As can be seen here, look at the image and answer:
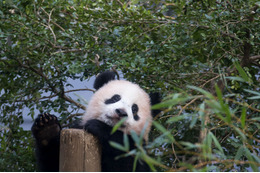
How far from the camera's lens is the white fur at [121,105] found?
96.0 inches

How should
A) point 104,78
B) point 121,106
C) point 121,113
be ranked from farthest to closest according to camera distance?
point 104,78
point 121,106
point 121,113

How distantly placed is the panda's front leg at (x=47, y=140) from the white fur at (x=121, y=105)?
0.22 metres

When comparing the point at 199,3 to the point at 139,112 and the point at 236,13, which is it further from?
the point at 139,112

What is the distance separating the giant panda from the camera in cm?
232

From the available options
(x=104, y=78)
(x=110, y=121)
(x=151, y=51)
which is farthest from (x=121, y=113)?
(x=151, y=51)

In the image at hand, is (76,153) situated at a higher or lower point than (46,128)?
higher

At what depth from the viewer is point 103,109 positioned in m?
2.50

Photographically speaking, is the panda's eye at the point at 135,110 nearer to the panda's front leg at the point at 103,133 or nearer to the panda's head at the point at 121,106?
the panda's head at the point at 121,106

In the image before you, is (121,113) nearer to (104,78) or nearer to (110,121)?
(110,121)

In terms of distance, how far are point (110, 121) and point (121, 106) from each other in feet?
0.44

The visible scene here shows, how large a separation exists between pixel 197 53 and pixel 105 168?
4.59 feet

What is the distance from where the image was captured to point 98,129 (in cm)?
221

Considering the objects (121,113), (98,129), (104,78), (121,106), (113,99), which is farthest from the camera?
(104,78)

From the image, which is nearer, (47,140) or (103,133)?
(103,133)
